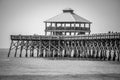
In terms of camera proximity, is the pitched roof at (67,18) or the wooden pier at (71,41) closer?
the wooden pier at (71,41)

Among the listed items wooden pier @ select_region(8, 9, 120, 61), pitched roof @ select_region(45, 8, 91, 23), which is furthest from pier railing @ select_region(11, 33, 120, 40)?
pitched roof @ select_region(45, 8, 91, 23)

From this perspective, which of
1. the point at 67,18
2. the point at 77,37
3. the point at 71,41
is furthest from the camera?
the point at 67,18

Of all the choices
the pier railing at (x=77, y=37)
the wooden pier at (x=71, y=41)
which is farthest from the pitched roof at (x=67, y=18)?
A: the pier railing at (x=77, y=37)

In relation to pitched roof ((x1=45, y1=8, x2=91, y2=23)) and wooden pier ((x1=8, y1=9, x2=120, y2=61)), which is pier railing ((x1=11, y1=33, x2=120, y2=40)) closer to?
wooden pier ((x1=8, y1=9, x2=120, y2=61))

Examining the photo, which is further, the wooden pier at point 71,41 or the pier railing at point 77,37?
the wooden pier at point 71,41

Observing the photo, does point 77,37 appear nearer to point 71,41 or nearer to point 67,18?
point 71,41

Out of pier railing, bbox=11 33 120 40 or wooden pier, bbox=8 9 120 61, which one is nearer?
pier railing, bbox=11 33 120 40

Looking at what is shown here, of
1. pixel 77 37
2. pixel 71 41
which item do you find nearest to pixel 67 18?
pixel 71 41

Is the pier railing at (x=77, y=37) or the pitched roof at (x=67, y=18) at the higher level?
the pitched roof at (x=67, y=18)

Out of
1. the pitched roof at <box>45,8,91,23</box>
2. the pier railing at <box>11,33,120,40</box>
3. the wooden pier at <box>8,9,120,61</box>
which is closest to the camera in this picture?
the pier railing at <box>11,33,120,40</box>

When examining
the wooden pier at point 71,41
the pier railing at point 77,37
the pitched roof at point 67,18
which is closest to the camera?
the pier railing at point 77,37

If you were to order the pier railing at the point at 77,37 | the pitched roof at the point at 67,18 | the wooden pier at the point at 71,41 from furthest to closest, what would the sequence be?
the pitched roof at the point at 67,18
the wooden pier at the point at 71,41
the pier railing at the point at 77,37

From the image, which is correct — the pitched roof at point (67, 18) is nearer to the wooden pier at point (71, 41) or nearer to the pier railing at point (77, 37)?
the wooden pier at point (71, 41)

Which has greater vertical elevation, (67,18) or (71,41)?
(67,18)
